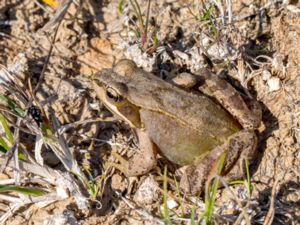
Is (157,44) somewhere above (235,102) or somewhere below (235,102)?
above

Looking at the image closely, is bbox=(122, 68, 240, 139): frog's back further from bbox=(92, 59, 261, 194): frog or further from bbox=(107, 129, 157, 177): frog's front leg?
bbox=(107, 129, 157, 177): frog's front leg

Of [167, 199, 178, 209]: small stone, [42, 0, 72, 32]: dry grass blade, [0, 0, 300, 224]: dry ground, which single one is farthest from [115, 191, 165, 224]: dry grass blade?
[42, 0, 72, 32]: dry grass blade

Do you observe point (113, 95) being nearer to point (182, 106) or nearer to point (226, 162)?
point (182, 106)

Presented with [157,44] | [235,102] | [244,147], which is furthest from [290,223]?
[157,44]

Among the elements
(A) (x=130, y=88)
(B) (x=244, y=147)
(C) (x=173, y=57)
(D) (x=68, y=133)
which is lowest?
(D) (x=68, y=133)

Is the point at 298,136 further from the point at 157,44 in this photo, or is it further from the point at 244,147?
the point at 157,44

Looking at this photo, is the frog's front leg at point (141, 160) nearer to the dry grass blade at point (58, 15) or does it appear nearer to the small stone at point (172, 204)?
the small stone at point (172, 204)

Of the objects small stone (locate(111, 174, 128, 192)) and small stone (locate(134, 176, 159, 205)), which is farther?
small stone (locate(111, 174, 128, 192))
